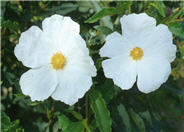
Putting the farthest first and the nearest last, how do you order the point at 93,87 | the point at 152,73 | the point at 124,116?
the point at 124,116 < the point at 93,87 < the point at 152,73

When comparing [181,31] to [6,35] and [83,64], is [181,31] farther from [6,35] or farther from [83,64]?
[6,35]

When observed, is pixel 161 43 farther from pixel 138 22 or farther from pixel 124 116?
pixel 124 116

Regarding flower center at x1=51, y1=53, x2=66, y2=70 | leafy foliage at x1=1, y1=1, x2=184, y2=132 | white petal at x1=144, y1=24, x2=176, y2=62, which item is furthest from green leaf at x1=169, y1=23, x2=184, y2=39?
flower center at x1=51, y1=53, x2=66, y2=70

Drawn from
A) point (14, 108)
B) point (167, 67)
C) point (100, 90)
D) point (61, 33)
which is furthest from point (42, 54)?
point (14, 108)

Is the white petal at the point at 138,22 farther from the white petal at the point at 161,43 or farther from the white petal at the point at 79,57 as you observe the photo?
the white petal at the point at 79,57

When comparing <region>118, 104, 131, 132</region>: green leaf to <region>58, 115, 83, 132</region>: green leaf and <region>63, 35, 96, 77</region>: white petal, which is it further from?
<region>63, 35, 96, 77</region>: white petal

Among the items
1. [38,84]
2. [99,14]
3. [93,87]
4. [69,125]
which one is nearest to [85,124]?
[69,125]

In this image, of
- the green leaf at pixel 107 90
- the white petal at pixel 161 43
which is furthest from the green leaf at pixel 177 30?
the green leaf at pixel 107 90
